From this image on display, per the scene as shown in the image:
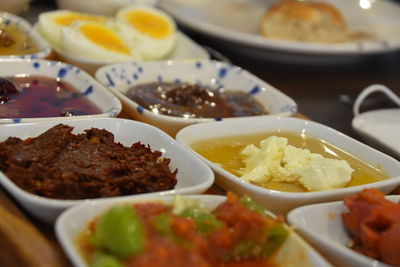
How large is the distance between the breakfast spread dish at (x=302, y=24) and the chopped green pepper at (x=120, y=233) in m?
2.70

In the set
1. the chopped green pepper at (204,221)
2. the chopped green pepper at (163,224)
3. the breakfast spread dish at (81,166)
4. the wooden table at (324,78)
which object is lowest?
the wooden table at (324,78)

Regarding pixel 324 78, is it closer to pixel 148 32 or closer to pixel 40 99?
pixel 148 32

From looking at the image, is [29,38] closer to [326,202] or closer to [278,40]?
[278,40]

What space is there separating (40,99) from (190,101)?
2.26ft

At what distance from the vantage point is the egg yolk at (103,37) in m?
3.31

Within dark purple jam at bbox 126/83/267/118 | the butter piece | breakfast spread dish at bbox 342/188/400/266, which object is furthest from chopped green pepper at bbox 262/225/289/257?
dark purple jam at bbox 126/83/267/118

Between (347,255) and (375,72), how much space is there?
106 inches

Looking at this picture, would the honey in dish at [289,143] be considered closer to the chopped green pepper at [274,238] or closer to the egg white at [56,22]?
the chopped green pepper at [274,238]

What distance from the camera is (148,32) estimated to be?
142 inches

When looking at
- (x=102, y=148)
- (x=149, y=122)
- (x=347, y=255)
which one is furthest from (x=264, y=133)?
(x=347, y=255)

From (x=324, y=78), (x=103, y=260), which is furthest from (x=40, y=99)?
(x=324, y=78)

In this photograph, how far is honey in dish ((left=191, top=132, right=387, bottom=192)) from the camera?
91.1 inches

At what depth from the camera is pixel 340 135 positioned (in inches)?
103

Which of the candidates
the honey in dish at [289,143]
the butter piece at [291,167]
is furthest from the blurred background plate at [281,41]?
the butter piece at [291,167]
